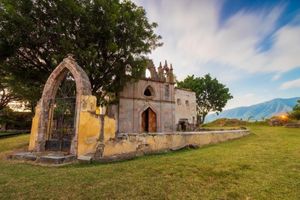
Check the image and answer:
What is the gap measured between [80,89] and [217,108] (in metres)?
36.4

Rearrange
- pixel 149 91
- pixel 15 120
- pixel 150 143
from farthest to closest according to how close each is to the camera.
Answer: pixel 15 120, pixel 149 91, pixel 150 143

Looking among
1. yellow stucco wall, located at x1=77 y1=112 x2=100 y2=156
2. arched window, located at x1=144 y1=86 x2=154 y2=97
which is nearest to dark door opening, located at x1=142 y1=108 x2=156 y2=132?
arched window, located at x1=144 y1=86 x2=154 y2=97

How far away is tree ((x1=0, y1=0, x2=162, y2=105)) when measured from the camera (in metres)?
10.7

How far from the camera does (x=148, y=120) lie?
66.0 ft

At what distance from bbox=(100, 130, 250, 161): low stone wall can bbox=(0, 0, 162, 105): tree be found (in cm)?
568

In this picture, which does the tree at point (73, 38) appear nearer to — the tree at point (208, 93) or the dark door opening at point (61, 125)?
the dark door opening at point (61, 125)

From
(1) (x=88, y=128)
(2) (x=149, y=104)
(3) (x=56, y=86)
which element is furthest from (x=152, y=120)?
(1) (x=88, y=128)

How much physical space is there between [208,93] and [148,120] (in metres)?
23.6

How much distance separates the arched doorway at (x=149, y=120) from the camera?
19984 millimetres

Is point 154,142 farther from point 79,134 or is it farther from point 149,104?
point 149,104

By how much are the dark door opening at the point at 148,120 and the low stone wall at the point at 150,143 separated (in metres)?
8.28

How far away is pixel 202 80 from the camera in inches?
1575

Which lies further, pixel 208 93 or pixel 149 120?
pixel 208 93

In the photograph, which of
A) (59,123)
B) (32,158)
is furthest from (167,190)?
(59,123)
